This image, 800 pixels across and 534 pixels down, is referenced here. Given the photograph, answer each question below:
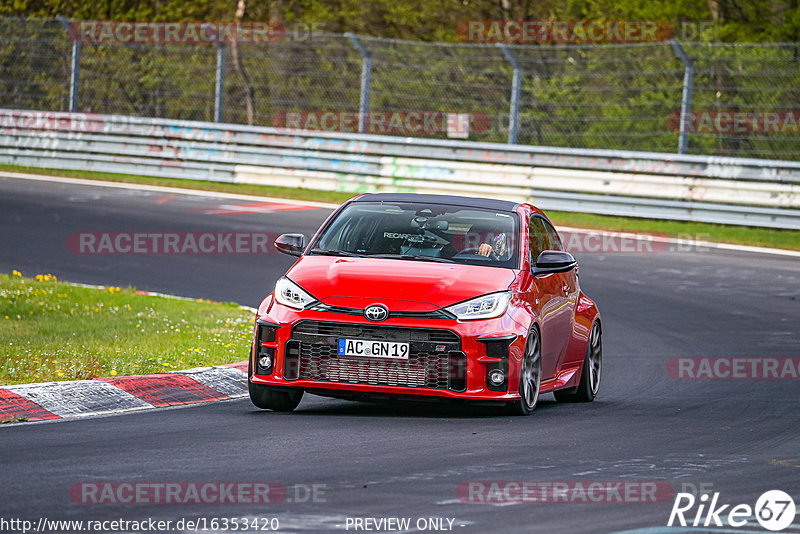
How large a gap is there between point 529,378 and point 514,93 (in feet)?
49.4

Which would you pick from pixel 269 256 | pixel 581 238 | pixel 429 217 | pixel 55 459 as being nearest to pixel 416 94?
pixel 581 238

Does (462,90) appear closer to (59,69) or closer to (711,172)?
(711,172)

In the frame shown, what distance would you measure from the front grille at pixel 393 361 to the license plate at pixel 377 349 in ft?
0.09

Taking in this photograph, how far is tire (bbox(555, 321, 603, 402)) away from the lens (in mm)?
10859

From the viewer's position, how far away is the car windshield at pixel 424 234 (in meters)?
9.82

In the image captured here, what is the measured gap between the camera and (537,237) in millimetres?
10547

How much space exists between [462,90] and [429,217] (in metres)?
16.1
